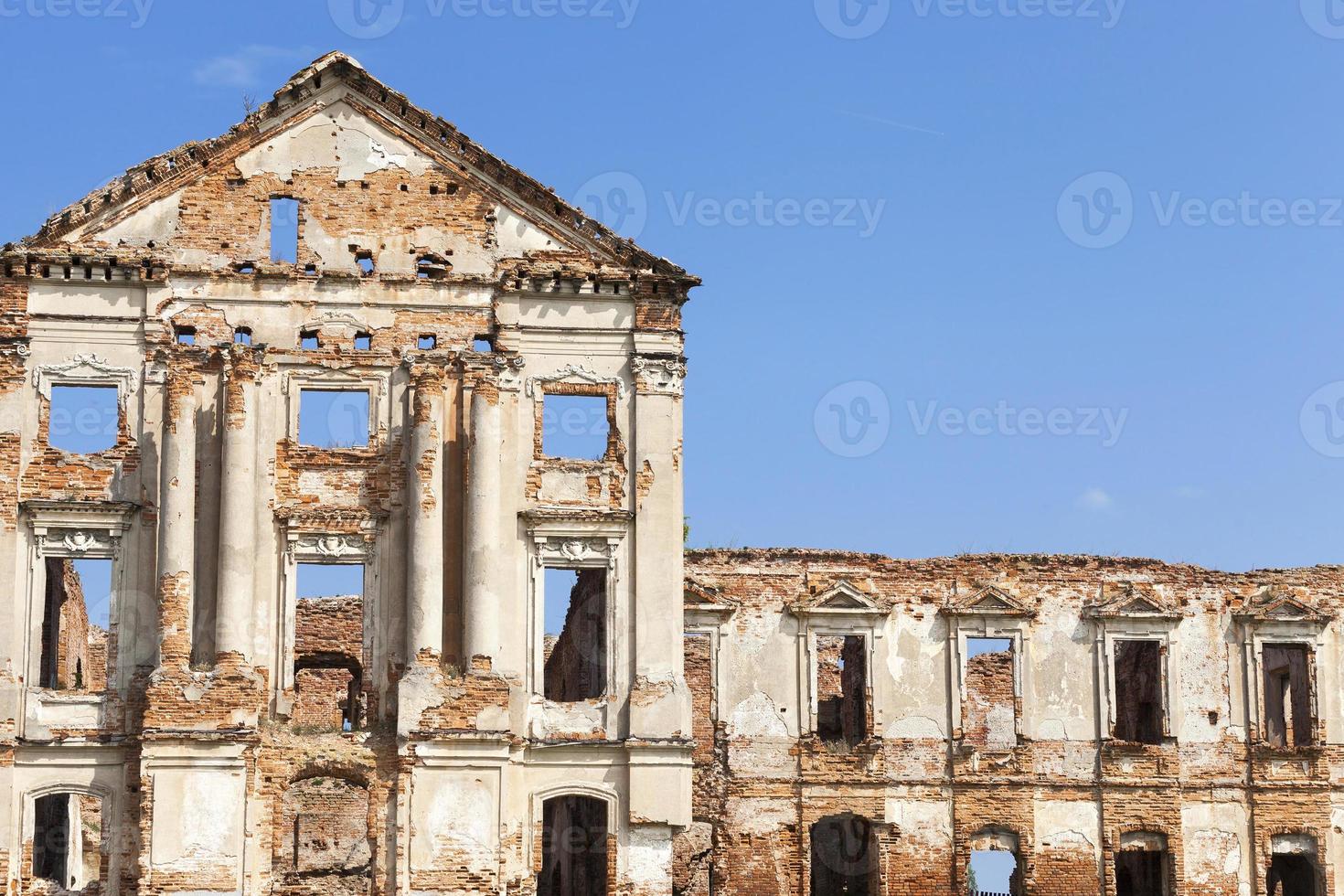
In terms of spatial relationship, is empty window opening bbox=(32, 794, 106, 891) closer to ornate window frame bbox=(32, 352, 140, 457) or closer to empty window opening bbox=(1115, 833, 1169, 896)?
ornate window frame bbox=(32, 352, 140, 457)

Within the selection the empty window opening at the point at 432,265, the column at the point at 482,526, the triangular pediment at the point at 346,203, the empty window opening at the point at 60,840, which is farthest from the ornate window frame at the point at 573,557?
the empty window opening at the point at 60,840

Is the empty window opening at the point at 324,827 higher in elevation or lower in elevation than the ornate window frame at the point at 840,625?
lower

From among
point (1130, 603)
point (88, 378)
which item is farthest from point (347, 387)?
point (1130, 603)

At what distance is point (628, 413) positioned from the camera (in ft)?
76.4

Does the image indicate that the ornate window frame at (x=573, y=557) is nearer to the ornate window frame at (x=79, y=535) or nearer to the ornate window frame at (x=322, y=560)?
the ornate window frame at (x=322, y=560)

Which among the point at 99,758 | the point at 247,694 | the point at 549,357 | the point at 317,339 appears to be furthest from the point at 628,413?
the point at 99,758

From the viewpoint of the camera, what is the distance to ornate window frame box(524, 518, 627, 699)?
74.3 ft

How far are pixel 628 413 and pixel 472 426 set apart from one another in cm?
197

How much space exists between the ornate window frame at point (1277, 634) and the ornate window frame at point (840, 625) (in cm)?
539

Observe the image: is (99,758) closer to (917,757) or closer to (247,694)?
(247,694)

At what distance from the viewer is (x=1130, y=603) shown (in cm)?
2733

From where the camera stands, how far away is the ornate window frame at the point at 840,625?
26469mm

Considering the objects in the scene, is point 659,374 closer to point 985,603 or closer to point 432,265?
point 432,265

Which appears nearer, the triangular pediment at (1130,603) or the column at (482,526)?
the column at (482,526)
